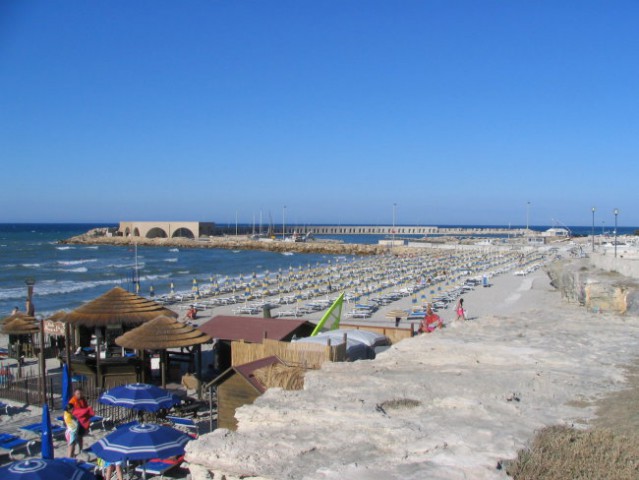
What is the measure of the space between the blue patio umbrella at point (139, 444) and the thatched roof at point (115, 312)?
5.09 m

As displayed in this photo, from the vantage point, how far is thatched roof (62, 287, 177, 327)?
39.8 ft

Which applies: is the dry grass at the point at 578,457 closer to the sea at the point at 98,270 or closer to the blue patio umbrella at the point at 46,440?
the blue patio umbrella at the point at 46,440

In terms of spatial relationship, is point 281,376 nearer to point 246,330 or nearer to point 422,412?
point 422,412

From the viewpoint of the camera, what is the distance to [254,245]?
9350 cm

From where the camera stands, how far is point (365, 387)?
6605mm

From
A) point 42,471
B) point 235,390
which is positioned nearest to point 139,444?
point 42,471

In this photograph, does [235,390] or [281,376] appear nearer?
[281,376]

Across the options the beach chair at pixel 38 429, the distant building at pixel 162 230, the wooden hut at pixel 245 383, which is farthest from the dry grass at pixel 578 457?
the distant building at pixel 162 230

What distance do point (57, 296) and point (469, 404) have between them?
35.4 metres

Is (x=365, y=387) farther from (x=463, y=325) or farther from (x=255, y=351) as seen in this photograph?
(x=463, y=325)

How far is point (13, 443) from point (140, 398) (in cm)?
199

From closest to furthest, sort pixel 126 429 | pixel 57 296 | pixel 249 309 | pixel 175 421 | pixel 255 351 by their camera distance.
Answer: pixel 126 429, pixel 175 421, pixel 255 351, pixel 249 309, pixel 57 296

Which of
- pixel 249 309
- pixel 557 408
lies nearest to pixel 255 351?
pixel 557 408

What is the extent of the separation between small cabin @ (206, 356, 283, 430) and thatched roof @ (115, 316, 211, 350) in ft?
9.06
